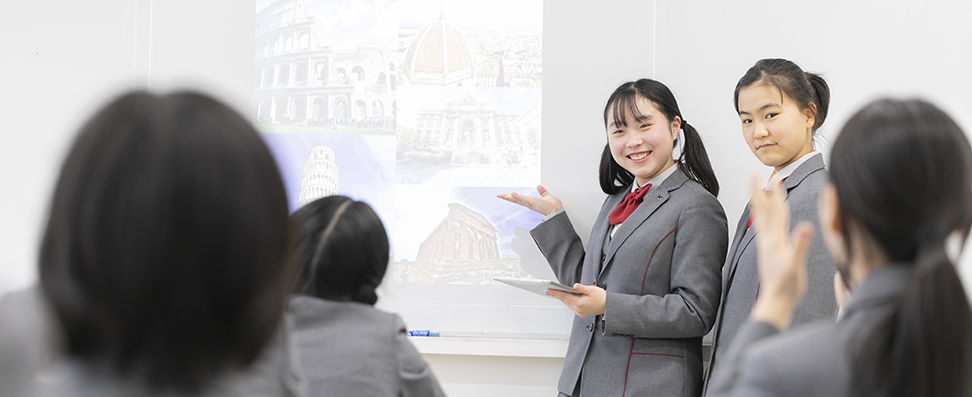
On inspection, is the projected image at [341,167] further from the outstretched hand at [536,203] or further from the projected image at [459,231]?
the outstretched hand at [536,203]

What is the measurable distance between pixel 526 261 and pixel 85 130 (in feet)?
5.74

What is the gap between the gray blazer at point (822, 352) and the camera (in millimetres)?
767

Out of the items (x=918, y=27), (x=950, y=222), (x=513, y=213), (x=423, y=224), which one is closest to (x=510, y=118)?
(x=513, y=213)

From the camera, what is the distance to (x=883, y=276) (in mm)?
814

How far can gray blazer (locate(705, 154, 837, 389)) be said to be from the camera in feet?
5.18

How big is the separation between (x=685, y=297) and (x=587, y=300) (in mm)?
275

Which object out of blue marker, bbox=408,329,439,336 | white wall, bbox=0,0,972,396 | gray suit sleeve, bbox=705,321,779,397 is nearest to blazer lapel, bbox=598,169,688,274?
white wall, bbox=0,0,972,396

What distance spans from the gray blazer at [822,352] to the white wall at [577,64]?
4.73 ft

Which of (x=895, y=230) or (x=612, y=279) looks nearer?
(x=895, y=230)

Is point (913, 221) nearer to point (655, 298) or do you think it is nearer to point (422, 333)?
point (655, 298)

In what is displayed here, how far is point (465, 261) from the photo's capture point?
229 centimetres

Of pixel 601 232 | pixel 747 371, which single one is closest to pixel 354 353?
pixel 747 371

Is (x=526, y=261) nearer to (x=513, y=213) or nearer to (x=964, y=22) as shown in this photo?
(x=513, y=213)

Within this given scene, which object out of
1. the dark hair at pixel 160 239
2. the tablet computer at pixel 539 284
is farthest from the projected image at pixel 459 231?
the dark hair at pixel 160 239
